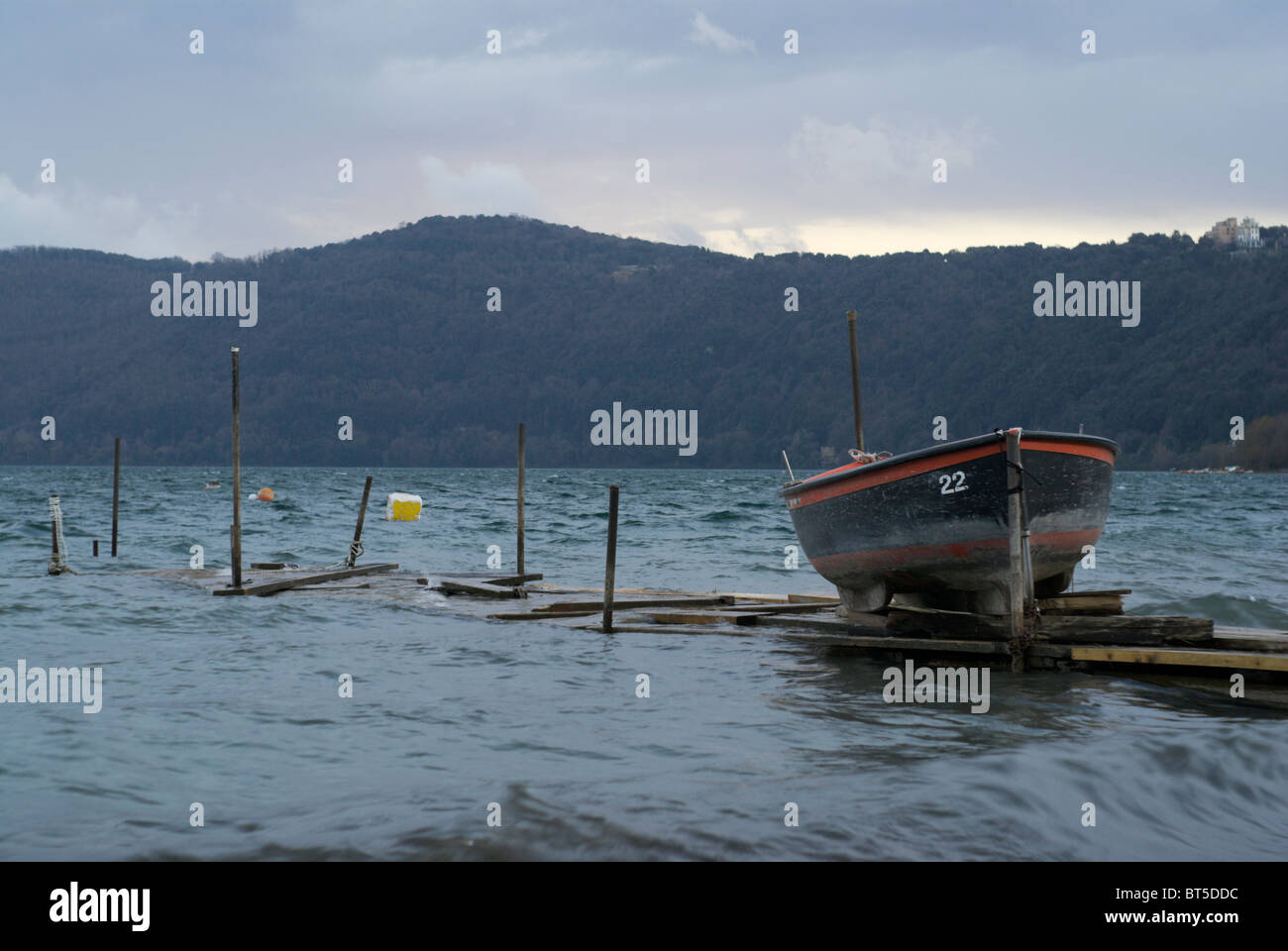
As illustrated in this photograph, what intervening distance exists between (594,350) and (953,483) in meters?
148

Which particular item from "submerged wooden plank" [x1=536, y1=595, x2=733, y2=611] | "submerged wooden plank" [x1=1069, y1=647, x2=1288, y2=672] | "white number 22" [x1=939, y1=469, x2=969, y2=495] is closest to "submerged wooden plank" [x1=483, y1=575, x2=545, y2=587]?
"submerged wooden plank" [x1=536, y1=595, x2=733, y2=611]

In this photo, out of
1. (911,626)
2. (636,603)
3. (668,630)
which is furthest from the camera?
(636,603)

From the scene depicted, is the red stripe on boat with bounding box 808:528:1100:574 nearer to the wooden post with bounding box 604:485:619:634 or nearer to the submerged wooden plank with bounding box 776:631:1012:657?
the submerged wooden plank with bounding box 776:631:1012:657

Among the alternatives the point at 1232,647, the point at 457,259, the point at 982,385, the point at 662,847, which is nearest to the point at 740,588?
the point at 1232,647

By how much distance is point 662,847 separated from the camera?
668 centimetres

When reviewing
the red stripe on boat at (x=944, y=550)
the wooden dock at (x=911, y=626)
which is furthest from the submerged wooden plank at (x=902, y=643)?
the red stripe on boat at (x=944, y=550)

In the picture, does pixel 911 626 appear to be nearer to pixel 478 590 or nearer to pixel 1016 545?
pixel 1016 545

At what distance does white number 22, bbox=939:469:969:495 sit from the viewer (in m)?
11.9

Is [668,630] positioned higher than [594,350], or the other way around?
[594,350]

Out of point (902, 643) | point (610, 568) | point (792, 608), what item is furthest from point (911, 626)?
point (610, 568)

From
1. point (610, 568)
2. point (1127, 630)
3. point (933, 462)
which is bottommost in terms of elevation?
point (1127, 630)

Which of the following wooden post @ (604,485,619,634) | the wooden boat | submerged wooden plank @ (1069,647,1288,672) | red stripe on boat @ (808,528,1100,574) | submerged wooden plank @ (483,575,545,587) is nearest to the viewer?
submerged wooden plank @ (1069,647,1288,672)

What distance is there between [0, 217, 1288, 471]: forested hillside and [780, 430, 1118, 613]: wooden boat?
11129 centimetres

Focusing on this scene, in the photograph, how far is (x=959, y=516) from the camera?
A: 473 inches
